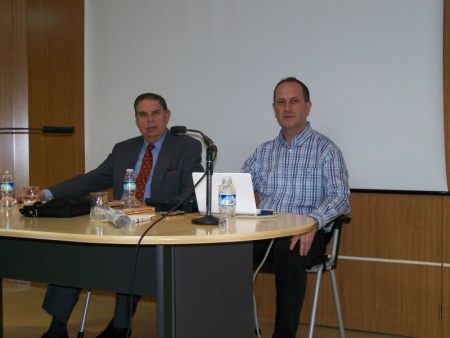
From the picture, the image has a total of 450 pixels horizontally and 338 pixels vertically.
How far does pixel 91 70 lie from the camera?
4.50 m

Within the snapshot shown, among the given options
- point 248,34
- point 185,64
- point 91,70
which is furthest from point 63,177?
point 248,34

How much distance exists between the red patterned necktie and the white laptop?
1048mm

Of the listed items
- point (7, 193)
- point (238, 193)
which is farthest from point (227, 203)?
point (7, 193)

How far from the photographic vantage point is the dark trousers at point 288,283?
8.51 ft

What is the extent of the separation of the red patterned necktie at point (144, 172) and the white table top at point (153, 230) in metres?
1.04

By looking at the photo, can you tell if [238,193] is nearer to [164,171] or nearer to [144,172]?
[164,171]

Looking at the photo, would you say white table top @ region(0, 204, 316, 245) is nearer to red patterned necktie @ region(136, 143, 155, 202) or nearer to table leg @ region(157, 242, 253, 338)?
table leg @ region(157, 242, 253, 338)

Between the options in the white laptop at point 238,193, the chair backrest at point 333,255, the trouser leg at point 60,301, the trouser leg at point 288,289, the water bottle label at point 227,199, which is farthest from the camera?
the trouser leg at point 60,301

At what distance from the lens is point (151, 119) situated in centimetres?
345

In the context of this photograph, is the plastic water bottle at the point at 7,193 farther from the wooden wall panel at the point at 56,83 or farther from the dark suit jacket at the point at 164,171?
the wooden wall panel at the point at 56,83

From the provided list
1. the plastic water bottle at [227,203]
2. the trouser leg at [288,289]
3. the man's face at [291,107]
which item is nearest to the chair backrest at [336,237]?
the trouser leg at [288,289]

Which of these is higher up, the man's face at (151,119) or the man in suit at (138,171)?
the man's face at (151,119)

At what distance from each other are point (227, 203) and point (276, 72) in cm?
195

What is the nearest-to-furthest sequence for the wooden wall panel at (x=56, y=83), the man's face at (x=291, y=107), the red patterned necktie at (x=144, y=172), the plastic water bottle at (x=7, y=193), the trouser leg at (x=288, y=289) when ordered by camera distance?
the trouser leg at (x=288, y=289), the plastic water bottle at (x=7, y=193), the man's face at (x=291, y=107), the red patterned necktie at (x=144, y=172), the wooden wall panel at (x=56, y=83)
